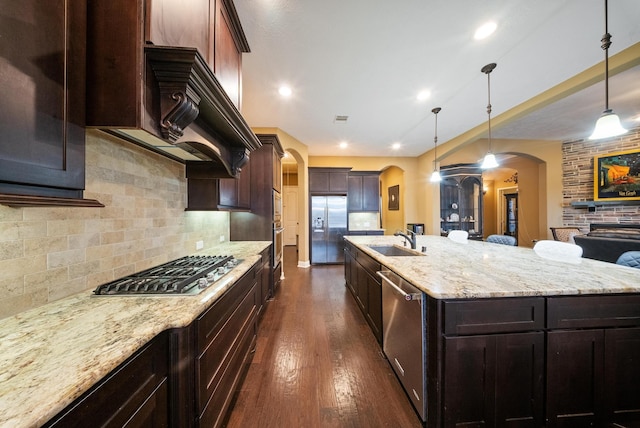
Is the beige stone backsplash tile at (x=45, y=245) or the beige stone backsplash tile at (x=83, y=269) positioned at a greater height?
the beige stone backsplash tile at (x=45, y=245)

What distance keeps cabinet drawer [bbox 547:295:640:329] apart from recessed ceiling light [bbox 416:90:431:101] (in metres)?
2.80

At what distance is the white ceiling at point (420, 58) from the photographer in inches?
71.5

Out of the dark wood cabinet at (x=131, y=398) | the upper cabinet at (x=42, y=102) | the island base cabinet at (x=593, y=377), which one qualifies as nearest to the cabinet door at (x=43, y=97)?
the upper cabinet at (x=42, y=102)

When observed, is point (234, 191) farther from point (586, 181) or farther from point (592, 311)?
point (586, 181)

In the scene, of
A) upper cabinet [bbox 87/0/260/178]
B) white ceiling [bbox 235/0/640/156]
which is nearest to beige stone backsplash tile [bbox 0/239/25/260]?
upper cabinet [bbox 87/0/260/178]

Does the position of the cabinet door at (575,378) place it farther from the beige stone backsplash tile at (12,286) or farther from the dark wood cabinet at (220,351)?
the beige stone backsplash tile at (12,286)

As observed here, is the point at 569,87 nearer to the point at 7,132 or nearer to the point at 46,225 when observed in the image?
the point at 7,132

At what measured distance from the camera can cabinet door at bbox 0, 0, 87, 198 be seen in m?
0.64

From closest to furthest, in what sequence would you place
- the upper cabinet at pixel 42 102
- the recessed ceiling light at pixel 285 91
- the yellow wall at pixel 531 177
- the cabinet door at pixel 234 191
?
1. the upper cabinet at pixel 42 102
2. the cabinet door at pixel 234 191
3. the recessed ceiling light at pixel 285 91
4. the yellow wall at pixel 531 177

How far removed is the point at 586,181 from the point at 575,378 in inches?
247

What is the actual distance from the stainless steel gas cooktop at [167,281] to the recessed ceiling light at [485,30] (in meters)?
3.00

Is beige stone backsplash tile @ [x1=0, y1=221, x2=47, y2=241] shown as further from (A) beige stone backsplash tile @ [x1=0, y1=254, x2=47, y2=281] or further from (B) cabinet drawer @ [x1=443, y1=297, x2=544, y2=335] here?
(B) cabinet drawer @ [x1=443, y1=297, x2=544, y2=335]

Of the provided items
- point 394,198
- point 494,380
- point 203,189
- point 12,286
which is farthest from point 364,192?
point 12,286

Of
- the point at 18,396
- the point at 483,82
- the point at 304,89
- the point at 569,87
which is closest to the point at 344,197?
the point at 304,89
